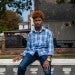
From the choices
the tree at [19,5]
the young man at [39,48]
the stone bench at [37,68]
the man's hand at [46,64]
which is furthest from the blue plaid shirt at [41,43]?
the tree at [19,5]

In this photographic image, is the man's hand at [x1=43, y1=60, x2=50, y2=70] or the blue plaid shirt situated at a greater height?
the blue plaid shirt

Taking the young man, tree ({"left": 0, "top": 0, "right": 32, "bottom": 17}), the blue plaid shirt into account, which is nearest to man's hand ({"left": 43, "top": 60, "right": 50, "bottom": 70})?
the young man

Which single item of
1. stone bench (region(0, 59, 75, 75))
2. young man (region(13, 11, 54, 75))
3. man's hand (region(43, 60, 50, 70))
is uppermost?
young man (region(13, 11, 54, 75))

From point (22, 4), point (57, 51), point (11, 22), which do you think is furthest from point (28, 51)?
point (11, 22)

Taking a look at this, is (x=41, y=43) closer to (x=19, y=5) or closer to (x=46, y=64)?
(x=46, y=64)

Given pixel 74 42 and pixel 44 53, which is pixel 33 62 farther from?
pixel 74 42

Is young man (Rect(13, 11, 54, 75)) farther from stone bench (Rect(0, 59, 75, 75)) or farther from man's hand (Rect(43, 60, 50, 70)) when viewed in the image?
stone bench (Rect(0, 59, 75, 75))

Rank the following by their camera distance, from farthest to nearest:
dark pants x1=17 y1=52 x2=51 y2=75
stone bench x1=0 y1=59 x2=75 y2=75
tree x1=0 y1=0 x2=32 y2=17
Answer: tree x1=0 y1=0 x2=32 y2=17 < stone bench x1=0 y1=59 x2=75 y2=75 < dark pants x1=17 y1=52 x2=51 y2=75

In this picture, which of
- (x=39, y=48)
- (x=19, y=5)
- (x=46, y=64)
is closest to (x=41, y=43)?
(x=39, y=48)

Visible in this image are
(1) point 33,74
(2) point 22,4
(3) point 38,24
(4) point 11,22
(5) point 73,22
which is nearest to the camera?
(3) point 38,24

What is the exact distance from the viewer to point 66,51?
35.2 metres

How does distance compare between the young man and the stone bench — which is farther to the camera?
the stone bench

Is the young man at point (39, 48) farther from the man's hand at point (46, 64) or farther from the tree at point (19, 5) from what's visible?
the tree at point (19, 5)

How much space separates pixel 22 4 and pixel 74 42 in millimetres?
7761
